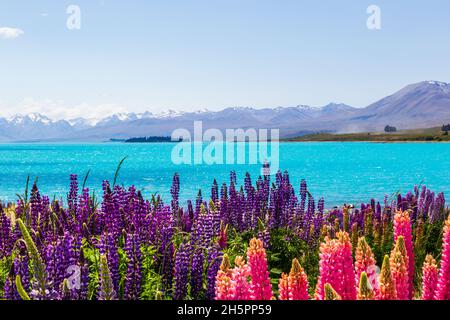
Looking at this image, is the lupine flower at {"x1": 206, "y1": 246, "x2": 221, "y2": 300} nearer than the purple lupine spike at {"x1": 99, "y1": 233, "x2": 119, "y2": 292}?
No

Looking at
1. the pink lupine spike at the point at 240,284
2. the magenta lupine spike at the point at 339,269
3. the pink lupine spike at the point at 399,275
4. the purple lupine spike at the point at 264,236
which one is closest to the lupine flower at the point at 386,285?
the pink lupine spike at the point at 399,275

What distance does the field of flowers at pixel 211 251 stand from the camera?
142 inches

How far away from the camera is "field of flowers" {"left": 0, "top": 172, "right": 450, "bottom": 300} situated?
3615mm

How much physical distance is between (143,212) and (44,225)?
1.26 meters

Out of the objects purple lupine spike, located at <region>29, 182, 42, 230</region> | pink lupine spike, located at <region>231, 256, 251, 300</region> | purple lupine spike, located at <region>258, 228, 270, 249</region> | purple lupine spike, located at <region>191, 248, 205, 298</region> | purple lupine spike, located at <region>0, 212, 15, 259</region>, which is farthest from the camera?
purple lupine spike, located at <region>258, 228, 270, 249</region>

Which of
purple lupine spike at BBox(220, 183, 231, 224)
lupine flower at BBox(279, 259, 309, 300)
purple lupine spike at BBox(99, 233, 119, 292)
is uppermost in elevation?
lupine flower at BBox(279, 259, 309, 300)

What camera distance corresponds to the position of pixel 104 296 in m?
3.94

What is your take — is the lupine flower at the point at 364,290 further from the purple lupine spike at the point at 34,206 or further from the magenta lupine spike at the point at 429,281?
the purple lupine spike at the point at 34,206

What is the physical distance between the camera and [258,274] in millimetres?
3625

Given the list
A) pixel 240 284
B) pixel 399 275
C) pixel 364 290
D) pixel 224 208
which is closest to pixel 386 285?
pixel 364 290

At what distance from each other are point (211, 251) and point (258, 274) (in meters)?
2.69

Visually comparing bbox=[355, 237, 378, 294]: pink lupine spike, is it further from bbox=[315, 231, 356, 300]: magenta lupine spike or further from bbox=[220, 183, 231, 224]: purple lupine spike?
bbox=[220, 183, 231, 224]: purple lupine spike

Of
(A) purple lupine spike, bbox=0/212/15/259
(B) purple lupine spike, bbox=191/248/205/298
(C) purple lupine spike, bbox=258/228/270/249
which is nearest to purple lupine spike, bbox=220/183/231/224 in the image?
(C) purple lupine spike, bbox=258/228/270/249
